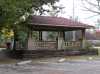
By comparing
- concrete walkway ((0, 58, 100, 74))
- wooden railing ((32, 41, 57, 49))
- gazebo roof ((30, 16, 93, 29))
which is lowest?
concrete walkway ((0, 58, 100, 74))

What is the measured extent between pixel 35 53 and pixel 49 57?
1426mm

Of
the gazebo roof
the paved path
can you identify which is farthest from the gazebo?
the paved path

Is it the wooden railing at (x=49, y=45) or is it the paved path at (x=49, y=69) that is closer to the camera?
the paved path at (x=49, y=69)

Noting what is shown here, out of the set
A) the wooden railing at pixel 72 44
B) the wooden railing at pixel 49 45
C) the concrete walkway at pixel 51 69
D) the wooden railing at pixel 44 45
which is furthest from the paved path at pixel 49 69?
the wooden railing at pixel 72 44

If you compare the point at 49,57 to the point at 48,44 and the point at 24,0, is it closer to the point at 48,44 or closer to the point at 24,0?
the point at 48,44

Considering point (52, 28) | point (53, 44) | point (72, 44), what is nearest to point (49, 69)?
point (53, 44)

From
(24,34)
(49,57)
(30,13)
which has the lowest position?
(49,57)

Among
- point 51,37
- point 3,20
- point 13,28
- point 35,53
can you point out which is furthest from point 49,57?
point 51,37

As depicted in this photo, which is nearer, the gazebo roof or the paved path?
the paved path

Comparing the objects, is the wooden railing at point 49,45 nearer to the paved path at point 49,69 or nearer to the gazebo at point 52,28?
the gazebo at point 52,28

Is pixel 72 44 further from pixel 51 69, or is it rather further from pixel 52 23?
pixel 51 69

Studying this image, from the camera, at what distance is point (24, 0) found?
73.3 ft

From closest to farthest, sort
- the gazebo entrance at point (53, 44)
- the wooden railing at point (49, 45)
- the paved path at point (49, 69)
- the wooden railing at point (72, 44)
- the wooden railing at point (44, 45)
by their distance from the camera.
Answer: the paved path at point (49, 69), the gazebo entrance at point (53, 44), the wooden railing at point (49, 45), the wooden railing at point (44, 45), the wooden railing at point (72, 44)

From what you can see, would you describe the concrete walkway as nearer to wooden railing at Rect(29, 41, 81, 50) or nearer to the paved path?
the paved path
